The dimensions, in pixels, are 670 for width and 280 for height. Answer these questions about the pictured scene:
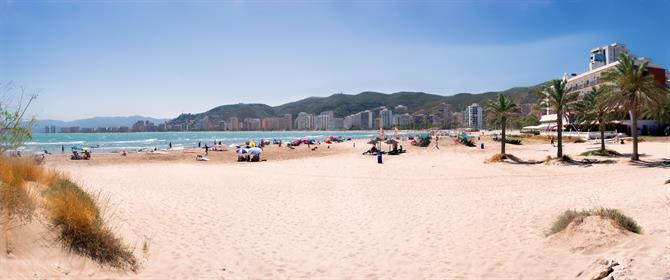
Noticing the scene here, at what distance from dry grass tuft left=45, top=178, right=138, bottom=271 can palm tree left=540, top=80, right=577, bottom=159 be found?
929 inches

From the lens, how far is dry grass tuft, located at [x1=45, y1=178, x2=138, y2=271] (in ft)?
16.1

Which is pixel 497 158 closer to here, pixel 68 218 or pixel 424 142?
pixel 424 142

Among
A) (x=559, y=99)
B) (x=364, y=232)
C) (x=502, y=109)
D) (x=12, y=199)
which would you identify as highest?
(x=559, y=99)

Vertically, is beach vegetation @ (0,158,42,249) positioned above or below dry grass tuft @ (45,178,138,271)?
above

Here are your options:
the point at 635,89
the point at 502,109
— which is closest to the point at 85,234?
the point at 635,89

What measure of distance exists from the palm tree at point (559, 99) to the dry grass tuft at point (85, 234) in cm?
2359

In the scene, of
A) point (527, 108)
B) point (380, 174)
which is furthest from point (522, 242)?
point (527, 108)

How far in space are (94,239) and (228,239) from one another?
262cm

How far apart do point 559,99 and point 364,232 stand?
1984cm

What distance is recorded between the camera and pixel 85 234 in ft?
16.4

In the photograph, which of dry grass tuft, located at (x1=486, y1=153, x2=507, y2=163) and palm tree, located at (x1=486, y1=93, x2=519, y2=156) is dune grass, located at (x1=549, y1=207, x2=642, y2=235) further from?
palm tree, located at (x1=486, y1=93, x2=519, y2=156)

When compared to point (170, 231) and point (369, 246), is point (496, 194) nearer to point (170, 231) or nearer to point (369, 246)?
point (369, 246)

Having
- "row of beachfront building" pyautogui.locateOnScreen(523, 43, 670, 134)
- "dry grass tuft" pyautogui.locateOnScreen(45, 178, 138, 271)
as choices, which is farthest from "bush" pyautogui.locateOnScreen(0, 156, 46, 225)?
"row of beachfront building" pyautogui.locateOnScreen(523, 43, 670, 134)

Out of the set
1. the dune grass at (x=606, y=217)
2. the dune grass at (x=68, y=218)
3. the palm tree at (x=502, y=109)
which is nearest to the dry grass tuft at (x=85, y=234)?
the dune grass at (x=68, y=218)
